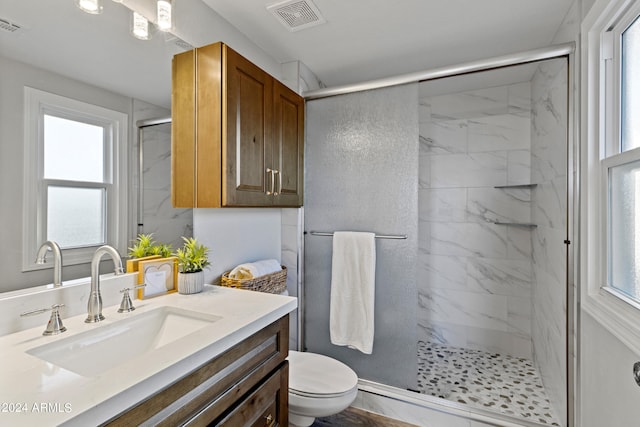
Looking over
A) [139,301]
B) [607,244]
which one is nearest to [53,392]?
[139,301]

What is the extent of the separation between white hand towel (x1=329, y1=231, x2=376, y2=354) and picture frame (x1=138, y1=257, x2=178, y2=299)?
96 cm

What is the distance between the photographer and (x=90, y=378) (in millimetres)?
669

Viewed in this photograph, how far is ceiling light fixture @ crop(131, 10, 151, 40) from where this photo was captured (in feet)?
4.05

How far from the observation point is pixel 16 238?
36.0 inches

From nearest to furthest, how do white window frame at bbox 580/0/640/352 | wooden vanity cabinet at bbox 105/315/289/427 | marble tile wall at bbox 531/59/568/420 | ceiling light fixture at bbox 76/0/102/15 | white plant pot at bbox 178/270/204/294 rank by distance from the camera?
wooden vanity cabinet at bbox 105/315/289/427 < ceiling light fixture at bbox 76/0/102/15 < white window frame at bbox 580/0/640/352 < white plant pot at bbox 178/270/204/294 < marble tile wall at bbox 531/59/568/420

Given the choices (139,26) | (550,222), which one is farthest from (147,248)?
(550,222)

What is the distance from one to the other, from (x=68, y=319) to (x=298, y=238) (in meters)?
1.32

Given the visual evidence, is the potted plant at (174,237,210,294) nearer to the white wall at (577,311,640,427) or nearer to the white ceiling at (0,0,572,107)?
the white ceiling at (0,0,572,107)

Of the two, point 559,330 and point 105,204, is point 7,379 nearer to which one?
point 105,204

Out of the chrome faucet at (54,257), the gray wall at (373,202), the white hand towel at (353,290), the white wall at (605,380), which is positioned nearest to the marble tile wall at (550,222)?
the white wall at (605,380)

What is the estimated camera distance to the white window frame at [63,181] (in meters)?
0.93

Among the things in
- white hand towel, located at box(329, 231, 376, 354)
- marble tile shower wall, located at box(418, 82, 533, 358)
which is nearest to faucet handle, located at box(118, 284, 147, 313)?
white hand towel, located at box(329, 231, 376, 354)

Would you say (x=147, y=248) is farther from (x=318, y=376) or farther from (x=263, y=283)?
(x=318, y=376)

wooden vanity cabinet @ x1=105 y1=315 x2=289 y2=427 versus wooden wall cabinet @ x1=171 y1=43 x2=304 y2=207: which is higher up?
wooden wall cabinet @ x1=171 y1=43 x2=304 y2=207
